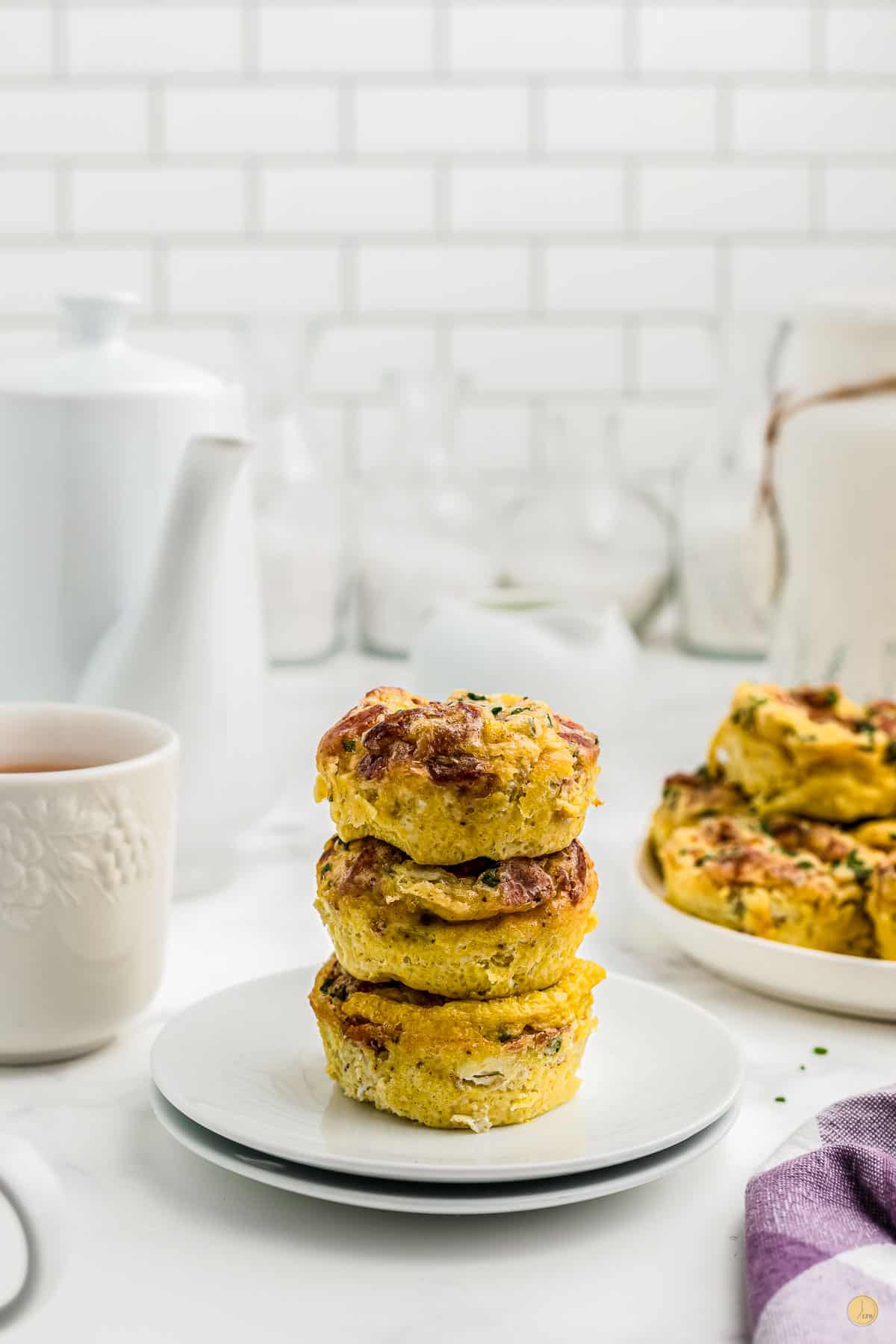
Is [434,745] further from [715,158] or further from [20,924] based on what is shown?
[715,158]

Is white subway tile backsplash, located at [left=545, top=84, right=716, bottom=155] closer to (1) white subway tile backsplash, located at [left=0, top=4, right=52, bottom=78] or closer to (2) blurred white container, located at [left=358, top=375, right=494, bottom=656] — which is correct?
(2) blurred white container, located at [left=358, top=375, right=494, bottom=656]

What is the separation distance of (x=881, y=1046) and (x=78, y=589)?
511mm

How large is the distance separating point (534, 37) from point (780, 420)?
89 cm

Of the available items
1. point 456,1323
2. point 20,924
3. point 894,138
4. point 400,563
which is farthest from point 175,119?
point 456,1323

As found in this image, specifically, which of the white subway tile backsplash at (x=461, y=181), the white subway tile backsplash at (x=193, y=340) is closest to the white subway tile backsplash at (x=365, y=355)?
the white subway tile backsplash at (x=461, y=181)

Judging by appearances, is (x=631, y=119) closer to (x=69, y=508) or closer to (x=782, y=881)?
(x=69, y=508)

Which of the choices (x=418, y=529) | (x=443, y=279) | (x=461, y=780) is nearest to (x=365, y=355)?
(x=443, y=279)

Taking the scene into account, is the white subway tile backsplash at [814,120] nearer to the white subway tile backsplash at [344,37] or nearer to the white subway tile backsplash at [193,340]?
the white subway tile backsplash at [344,37]

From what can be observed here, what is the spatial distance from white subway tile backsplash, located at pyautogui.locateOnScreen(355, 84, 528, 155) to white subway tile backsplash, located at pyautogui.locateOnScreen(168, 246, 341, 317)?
0.15 m

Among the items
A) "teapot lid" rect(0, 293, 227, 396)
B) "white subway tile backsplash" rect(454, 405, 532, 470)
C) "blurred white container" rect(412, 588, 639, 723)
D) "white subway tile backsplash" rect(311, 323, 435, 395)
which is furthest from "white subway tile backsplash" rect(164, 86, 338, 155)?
"teapot lid" rect(0, 293, 227, 396)

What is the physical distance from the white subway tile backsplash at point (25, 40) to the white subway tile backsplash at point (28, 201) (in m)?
0.12

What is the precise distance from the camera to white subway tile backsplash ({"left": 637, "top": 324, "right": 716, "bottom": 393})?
194cm

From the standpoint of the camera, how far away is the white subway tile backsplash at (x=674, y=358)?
6.36 ft

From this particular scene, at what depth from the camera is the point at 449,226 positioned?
1.91 meters
